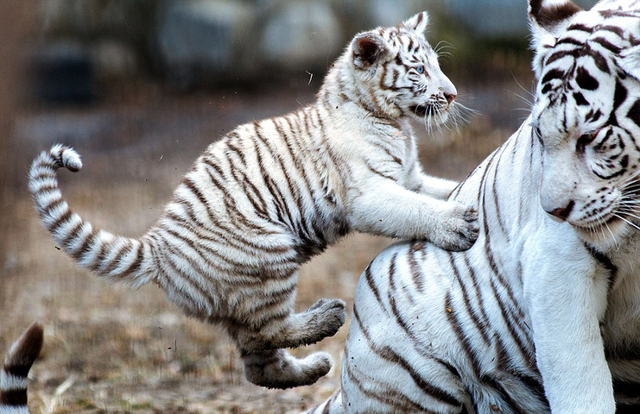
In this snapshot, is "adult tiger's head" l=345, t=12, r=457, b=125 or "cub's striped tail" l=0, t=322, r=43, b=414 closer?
"cub's striped tail" l=0, t=322, r=43, b=414

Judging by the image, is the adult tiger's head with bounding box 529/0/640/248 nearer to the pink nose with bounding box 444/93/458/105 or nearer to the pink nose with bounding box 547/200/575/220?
the pink nose with bounding box 547/200/575/220

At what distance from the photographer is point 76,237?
2.66 metres

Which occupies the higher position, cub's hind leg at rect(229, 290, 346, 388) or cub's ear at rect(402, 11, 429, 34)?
cub's ear at rect(402, 11, 429, 34)

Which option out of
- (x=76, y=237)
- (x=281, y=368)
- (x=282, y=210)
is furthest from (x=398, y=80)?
(x=76, y=237)

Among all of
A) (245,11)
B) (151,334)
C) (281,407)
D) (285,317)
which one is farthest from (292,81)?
(285,317)

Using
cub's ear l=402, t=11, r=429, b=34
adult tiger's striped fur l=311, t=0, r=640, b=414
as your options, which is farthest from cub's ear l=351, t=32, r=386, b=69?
adult tiger's striped fur l=311, t=0, r=640, b=414

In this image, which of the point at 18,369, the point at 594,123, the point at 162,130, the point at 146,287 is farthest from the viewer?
the point at 162,130

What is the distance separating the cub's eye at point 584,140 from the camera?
5.54 feet

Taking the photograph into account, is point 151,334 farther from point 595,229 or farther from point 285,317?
point 595,229

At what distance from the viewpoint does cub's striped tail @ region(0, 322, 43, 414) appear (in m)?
2.54

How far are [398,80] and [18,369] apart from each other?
1587mm

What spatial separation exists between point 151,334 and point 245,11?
17.1 feet

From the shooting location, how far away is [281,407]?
11.1 feet

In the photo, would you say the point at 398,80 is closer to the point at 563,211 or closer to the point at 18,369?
the point at 563,211
